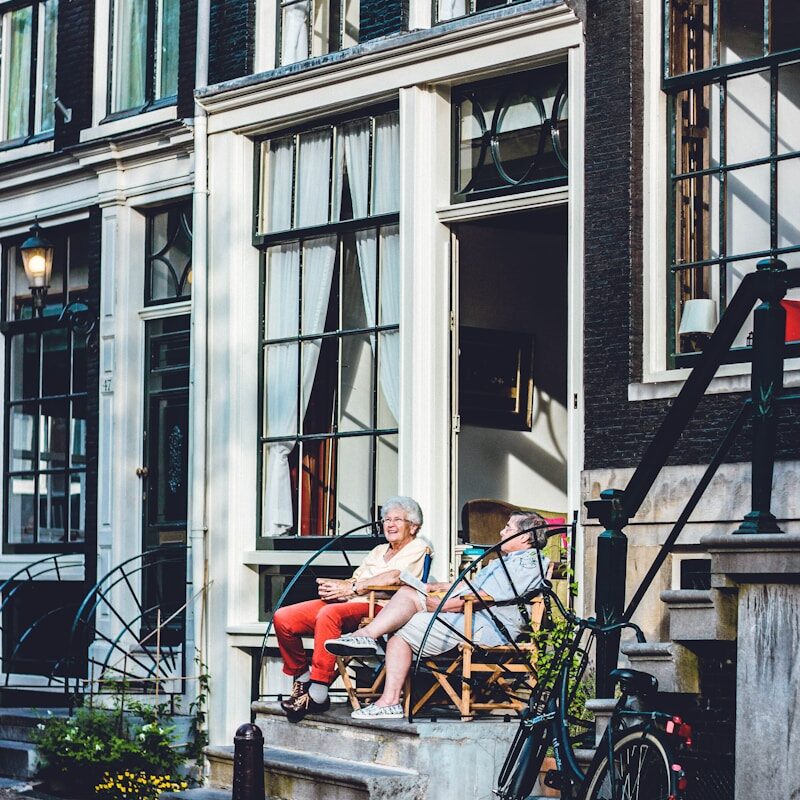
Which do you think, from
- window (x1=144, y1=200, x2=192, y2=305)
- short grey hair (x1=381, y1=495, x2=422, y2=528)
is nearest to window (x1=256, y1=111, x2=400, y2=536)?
window (x1=144, y1=200, x2=192, y2=305)

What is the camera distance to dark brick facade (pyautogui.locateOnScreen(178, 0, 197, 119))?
1356cm

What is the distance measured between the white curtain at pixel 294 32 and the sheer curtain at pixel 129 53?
5.57 ft

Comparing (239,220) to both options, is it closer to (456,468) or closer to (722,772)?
(456,468)

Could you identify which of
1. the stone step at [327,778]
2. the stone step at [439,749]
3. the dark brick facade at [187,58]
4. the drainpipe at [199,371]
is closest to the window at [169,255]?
the drainpipe at [199,371]

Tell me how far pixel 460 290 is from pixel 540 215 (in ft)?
2.71

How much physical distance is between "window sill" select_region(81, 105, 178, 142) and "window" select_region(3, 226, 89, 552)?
2.91 ft

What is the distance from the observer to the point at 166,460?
547 inches

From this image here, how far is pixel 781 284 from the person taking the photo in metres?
7.79

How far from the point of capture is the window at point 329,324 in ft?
39.9

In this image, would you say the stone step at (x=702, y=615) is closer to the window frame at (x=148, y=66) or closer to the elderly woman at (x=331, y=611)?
the elderly woman at (x=331, y=611)

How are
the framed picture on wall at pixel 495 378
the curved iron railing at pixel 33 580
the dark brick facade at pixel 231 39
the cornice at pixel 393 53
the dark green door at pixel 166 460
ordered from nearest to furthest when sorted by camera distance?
1. the cornice at pixel 393 53
2. the framed picture on wall at pixel 495 378
3. the dark brick facade at pixel 231 39
4. the dark green door at pixel 166 460
5. the curved iron railing at pixel 33 580

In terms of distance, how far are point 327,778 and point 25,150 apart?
7.48m

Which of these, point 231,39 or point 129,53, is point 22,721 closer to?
point 231,39

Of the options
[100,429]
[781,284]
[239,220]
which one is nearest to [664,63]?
[781,284]
